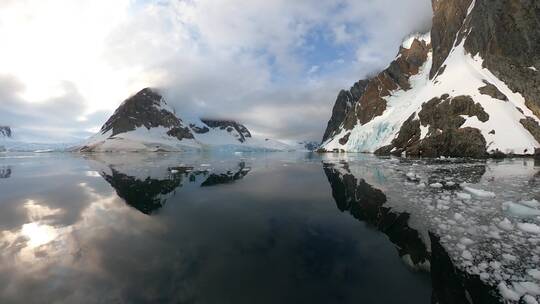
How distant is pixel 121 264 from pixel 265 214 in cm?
637

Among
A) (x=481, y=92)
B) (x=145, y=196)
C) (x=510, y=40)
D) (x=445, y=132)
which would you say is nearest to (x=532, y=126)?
(x=481, y=92)

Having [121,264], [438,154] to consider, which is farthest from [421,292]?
[438,154]

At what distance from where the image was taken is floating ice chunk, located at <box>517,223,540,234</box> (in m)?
9.48

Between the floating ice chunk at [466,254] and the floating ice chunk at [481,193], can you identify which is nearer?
the floating ice chunk at [466,254]

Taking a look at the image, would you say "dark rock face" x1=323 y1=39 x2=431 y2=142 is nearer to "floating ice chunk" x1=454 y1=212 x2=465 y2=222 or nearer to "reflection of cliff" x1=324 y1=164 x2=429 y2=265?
"reflection of cliff" x1=324 y1=164 x2=429 y2=265

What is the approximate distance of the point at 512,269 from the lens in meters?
6.83

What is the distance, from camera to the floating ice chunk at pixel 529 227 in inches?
373

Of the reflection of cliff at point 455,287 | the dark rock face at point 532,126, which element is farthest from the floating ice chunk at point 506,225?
the dark rock face at point 532,126

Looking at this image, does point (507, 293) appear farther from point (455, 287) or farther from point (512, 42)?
point (512, 42)

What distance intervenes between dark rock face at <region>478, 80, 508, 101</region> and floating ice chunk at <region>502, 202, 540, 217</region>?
204ft

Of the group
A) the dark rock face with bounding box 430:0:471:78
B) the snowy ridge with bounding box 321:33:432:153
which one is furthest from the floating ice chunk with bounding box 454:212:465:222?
the dark rock face with bounding box 430:0:471:78

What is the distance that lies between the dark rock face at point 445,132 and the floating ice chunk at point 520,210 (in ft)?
A: 163

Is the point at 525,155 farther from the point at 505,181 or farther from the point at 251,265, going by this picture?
the point at 251,265

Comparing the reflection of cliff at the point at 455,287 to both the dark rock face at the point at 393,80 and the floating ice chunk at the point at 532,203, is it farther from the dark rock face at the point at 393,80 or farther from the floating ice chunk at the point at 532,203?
the dark rock face at the point at 393,80
